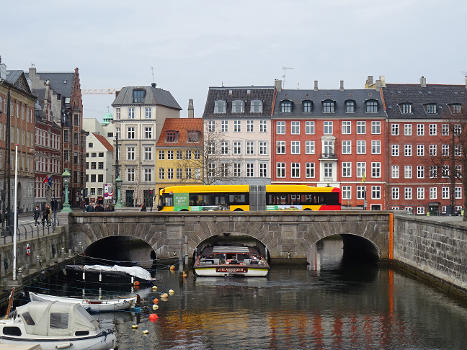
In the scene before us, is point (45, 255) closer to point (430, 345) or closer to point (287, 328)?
point (287, 328)

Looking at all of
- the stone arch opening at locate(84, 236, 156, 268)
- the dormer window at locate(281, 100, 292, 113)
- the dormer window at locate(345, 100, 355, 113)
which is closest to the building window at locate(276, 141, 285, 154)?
the dormer window at locate(281, 100, 292, 113)

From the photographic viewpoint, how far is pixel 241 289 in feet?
162

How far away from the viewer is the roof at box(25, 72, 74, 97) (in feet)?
366

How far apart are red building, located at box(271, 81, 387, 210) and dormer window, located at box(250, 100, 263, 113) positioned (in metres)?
2.45

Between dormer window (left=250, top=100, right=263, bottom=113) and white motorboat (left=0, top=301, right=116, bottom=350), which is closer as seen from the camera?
white motorboat (left=0, top=301, right=116, bottom=350)

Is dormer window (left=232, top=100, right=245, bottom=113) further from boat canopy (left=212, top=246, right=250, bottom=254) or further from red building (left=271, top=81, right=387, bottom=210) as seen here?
boat canopy (left=212, top=246, right=250, bottom=254)

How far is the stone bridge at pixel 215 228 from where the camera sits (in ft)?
201

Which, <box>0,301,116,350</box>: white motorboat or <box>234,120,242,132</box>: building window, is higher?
<box>234,120,242,132</box>: building window

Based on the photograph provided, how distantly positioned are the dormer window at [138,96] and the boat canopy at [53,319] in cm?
7475

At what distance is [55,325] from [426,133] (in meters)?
77.6

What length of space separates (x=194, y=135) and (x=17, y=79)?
2833cm

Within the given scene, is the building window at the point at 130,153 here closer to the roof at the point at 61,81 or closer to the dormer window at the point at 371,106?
the roof at the point at 61,81

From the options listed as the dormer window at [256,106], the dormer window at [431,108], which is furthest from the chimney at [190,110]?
the dormer window at [431,108]

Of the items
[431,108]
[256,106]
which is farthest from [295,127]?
[431,108]
